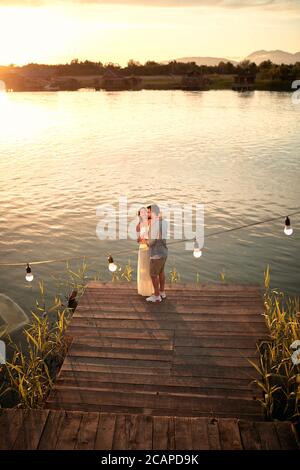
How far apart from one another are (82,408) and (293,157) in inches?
1234

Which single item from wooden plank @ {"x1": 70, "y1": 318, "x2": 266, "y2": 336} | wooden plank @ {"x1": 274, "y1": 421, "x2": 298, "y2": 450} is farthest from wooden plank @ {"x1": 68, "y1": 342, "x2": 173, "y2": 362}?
wooden plank @ {"x1": 274, "y1": 421, "x2": 298, "y2": 450}

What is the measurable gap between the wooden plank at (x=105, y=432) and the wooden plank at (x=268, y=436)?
6.44 feet

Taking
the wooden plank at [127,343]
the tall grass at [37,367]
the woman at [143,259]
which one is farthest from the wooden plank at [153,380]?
the woman at [143,259]

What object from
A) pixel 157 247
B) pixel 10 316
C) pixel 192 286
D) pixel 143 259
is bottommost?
pixel 10 316

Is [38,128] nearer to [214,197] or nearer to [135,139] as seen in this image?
[135,139]

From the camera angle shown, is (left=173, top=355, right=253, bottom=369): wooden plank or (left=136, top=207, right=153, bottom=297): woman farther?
(left=136, top=207, right=153, bottom=297): woman

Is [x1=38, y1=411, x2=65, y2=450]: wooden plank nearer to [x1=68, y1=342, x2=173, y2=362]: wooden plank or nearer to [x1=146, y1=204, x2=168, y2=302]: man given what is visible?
[x1=68, y1=342, x2=173, y2=362]: wooden plank

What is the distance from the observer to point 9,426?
5.71 m

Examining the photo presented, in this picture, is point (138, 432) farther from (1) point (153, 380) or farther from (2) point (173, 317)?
(2) point (173, 317)

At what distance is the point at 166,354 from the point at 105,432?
2454 millimetres

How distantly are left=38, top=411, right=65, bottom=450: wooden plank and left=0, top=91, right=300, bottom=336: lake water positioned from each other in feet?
25.2

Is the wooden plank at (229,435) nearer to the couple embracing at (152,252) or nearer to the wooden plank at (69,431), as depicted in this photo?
the wooden plank at (69,431)

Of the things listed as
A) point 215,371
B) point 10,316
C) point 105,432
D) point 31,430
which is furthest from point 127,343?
point 10,316

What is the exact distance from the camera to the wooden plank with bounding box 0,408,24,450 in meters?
5.43
